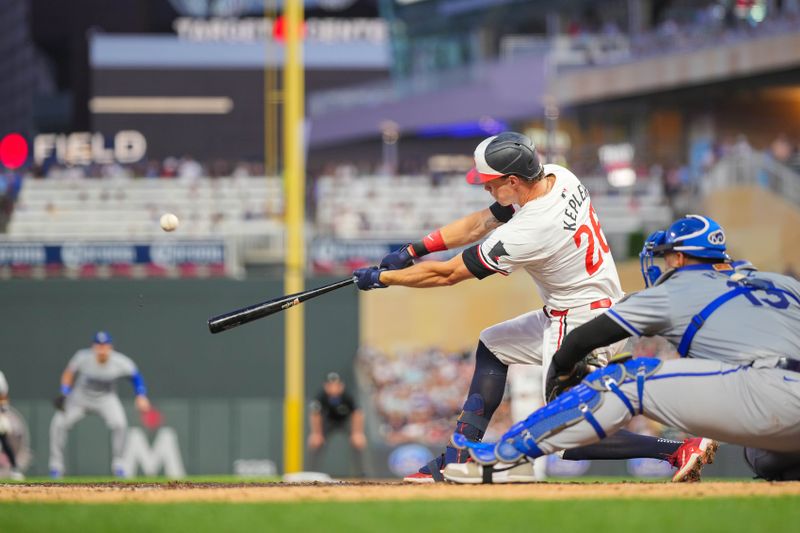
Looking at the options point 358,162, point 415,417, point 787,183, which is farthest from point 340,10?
point 415,417

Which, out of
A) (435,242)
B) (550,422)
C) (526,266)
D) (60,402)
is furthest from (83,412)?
(550,422)

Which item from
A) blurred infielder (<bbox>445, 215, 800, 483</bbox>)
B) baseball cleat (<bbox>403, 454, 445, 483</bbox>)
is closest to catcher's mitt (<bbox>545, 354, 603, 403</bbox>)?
blurred infielder (<bbox>445, 215, 800, 483</bbox>)

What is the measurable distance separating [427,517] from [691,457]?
223cm

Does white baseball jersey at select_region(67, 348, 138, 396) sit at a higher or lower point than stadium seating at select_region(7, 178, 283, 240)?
lower

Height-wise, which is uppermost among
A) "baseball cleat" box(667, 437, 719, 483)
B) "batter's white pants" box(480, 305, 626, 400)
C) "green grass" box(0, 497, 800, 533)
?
"batter's white pants" box(480, 305, 626, 400)

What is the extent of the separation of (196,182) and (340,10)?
2393 cm

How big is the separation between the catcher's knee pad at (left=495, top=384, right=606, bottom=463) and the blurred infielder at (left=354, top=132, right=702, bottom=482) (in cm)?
18

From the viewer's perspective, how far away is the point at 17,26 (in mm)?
41469

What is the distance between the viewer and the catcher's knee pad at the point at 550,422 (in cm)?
600

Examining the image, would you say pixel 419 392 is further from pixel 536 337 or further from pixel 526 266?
pixel 526 266

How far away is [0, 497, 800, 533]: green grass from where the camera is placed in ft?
16.8

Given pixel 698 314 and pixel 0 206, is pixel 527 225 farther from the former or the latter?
pixel 0 206

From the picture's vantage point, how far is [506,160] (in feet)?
21.9

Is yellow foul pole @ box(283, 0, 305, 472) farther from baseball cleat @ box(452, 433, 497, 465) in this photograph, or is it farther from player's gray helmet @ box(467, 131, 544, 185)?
baseball cleat @ box(452, 433, 497, 465)
